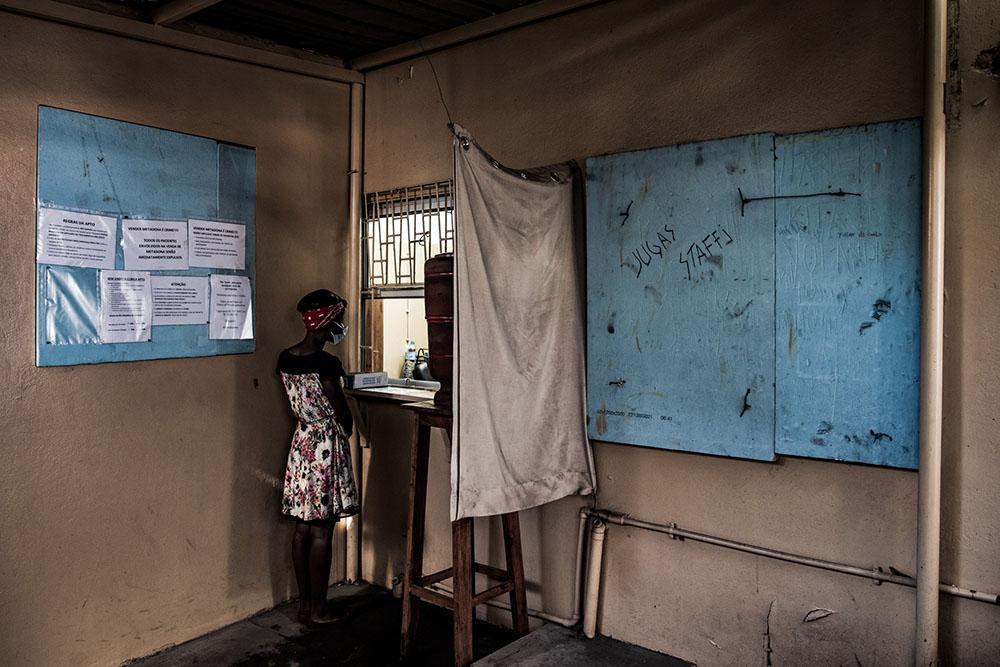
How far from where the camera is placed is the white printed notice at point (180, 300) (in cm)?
336

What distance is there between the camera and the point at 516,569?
3.22m

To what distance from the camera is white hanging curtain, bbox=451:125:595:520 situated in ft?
8.66

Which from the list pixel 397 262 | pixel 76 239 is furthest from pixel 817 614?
pixel 76 239

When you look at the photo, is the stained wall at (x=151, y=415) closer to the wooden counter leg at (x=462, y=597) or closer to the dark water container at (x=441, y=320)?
the dark water container at (x=441, y=320)

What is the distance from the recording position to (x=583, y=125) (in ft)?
10.7

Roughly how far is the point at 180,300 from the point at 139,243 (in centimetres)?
31

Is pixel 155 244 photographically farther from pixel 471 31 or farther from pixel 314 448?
pixel 471 31

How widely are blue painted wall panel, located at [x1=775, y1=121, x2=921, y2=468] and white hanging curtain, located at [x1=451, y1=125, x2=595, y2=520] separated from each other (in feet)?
2.76

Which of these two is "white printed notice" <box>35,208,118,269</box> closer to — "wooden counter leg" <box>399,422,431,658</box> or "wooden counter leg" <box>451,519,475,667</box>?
"wooden counter leg" <box>399,422,431,658</box>

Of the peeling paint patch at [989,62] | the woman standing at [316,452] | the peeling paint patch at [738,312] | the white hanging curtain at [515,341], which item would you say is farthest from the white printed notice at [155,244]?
the peeling paint patch at [989,62]

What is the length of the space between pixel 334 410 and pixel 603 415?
1311 millimetres

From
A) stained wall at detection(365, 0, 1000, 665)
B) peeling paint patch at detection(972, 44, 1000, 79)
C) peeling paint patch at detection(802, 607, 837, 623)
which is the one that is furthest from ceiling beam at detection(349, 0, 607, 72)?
peeling paint patch at detection(802, 607, 837, 623)

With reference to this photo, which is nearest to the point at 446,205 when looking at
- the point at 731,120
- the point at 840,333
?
the point at 731,120

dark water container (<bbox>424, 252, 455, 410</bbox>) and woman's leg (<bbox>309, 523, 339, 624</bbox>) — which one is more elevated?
dark water container (<bbox>424, 252, 455, 410</bbox>)
